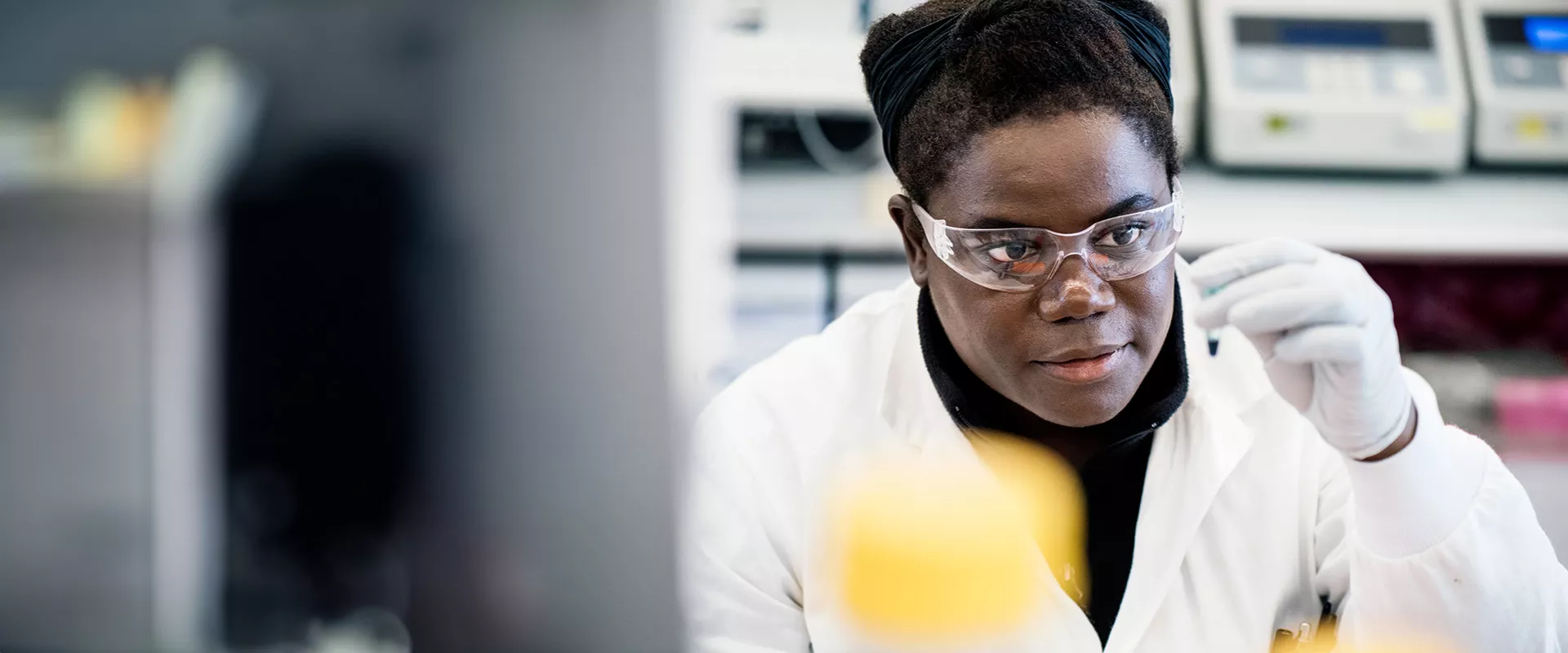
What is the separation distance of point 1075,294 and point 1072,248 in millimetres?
38

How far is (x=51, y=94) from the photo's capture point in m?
0.89

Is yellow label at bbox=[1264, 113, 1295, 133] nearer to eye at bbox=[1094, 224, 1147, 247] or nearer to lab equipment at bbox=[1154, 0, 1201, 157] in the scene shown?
lab equipment at bbox=[1154, 0, 1201, 157]

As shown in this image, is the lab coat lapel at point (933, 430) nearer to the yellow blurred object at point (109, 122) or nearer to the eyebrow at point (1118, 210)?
the eyebrow at point (1118, 210)

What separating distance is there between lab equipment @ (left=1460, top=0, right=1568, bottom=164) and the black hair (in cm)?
142

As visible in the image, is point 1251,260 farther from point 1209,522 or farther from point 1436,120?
point 1436,120

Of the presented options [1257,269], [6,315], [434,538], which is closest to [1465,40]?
[1257,269]

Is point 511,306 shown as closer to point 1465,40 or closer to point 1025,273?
point 1025,273

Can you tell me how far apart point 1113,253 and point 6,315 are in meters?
1.05

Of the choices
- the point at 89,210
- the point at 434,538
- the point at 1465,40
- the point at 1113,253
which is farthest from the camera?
the point at 1465,40

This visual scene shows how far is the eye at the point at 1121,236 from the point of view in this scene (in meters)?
0.99

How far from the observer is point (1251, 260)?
1.03 meters

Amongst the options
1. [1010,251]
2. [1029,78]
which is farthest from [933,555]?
[1029,78]

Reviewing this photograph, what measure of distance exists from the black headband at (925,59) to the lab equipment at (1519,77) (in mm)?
1393

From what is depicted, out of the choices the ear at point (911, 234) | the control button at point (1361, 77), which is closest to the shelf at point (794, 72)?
the control button at point (1361, 77)
